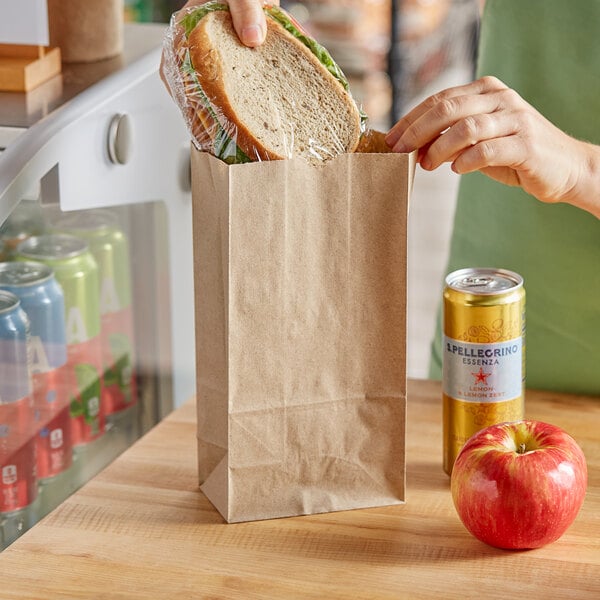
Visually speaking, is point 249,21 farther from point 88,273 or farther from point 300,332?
point 88,273

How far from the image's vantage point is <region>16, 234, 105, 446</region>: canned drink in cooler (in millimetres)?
1304

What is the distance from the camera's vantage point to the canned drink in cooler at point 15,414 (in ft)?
3.81

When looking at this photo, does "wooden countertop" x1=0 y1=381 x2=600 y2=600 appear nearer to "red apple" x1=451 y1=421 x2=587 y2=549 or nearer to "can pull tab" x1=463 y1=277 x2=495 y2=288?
"red apple" x1=451 y1=421 x2=587 y2=549

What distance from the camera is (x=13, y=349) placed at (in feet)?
3.84

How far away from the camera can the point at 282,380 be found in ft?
3.30

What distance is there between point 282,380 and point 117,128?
429 millimetres

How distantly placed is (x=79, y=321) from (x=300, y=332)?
445 mm

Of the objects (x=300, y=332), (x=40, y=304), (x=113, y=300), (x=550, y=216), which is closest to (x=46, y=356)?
(x=40, y=304)

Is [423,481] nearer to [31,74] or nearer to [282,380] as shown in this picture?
[282,380]

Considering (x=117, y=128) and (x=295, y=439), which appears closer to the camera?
(x=295, y=439)

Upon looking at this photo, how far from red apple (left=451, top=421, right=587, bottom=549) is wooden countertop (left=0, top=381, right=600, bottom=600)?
30 millimetres

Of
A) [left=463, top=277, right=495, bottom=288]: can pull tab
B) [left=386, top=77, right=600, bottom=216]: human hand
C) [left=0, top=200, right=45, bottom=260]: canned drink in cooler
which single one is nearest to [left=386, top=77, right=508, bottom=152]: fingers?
[left=386, top=77, right=600, bottom=216]: human hand

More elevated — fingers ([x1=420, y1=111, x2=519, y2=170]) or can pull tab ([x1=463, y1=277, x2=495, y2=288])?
fingers ([x1=420, y1=111, x2=519, y2=170])

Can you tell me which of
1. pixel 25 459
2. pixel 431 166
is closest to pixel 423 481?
pixel 431 166
